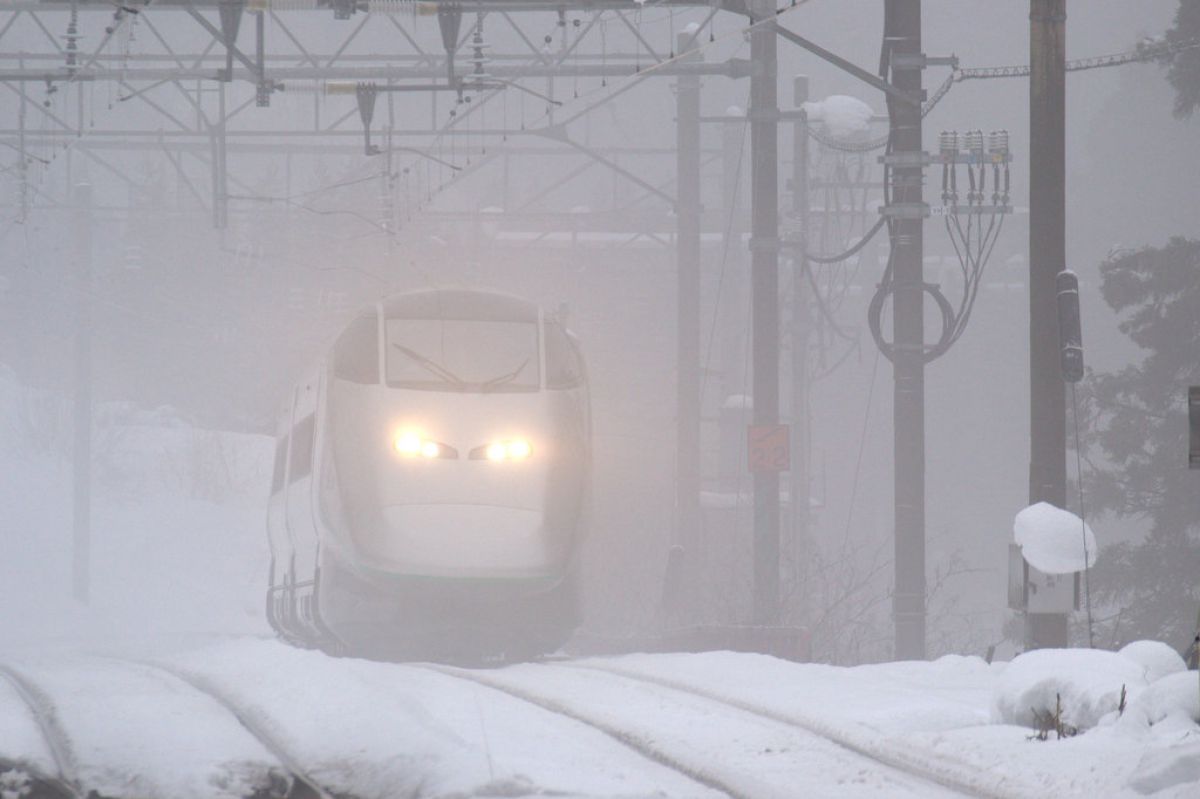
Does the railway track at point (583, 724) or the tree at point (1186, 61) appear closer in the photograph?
the railway track at point (583, 724)

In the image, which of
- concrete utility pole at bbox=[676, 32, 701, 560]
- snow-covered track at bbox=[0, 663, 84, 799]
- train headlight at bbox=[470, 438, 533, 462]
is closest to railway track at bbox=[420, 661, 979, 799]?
snow-covered track at bbox=[0, 663, 84, 799]

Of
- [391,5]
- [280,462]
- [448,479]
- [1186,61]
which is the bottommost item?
[280,462]

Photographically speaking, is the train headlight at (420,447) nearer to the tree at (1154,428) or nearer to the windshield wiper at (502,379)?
the windshield wiper at (502,379)

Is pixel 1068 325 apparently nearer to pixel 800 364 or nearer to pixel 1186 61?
pixel 800 364

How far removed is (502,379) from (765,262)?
19.0 ft

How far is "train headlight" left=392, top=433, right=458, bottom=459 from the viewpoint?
47.3 ft

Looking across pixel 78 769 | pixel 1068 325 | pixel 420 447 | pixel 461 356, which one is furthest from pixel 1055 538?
pixel 78 769

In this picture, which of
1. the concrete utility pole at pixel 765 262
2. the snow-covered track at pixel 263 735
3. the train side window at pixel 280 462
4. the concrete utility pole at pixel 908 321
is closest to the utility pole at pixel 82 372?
the train side window at pixel 280 462

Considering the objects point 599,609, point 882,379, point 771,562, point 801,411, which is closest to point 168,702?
point 771,562

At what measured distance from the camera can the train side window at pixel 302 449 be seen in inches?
622

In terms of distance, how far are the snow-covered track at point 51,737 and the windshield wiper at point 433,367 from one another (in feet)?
14.0

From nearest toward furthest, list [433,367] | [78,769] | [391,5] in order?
[78,769], [433,367], [391,5]

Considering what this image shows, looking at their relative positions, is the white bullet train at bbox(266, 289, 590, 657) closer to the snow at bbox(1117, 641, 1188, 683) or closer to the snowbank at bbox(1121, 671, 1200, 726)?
the snow at bbox(1117, 641, 1188, 683)

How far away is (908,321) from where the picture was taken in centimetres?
1662
